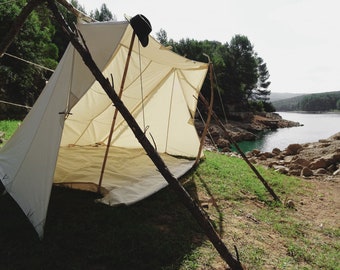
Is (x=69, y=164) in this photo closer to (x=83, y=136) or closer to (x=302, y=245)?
(x=83, y=136)

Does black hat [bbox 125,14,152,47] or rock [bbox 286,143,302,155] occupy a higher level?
black hat [bbox 125,14,152,47]

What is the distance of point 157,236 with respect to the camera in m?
3.38

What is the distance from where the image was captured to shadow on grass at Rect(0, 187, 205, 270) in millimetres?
2817

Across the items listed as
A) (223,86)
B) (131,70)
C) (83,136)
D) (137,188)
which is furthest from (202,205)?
(223,86)

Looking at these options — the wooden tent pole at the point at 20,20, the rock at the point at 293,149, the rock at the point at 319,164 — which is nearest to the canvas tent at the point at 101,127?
the wooden tent pole at the point at 20,20

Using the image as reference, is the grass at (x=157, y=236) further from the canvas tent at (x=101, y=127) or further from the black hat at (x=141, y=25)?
the black hat at (x=141, y=25)

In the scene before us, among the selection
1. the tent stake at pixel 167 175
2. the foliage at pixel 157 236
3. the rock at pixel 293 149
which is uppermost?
the tent stake at pixel 167 175

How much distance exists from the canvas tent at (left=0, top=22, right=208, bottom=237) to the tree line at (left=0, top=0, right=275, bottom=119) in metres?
0.72

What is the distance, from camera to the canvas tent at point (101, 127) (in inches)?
144

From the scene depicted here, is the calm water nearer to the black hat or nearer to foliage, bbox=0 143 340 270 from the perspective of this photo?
foliage, bbox=0 143 340 270

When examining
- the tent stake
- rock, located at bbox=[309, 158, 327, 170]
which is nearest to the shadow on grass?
the tent stake

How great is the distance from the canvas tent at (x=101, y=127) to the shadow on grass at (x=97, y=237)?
0.70ft

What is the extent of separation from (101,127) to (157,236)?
4915mm

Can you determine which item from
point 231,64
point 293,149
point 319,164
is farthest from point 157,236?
point 231,64
